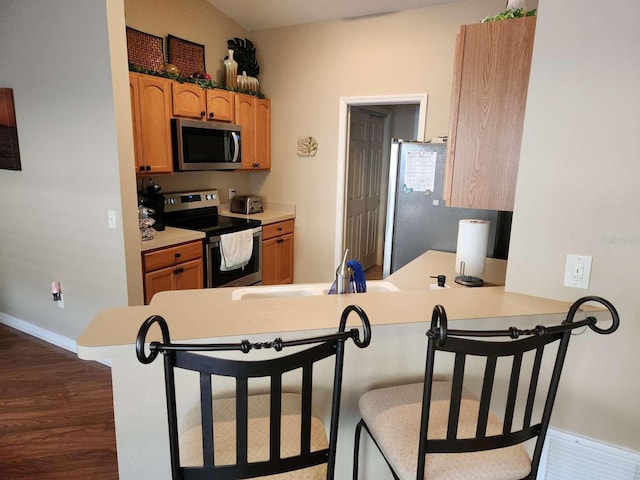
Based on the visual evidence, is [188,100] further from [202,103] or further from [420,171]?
[420,171]

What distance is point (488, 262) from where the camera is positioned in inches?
103

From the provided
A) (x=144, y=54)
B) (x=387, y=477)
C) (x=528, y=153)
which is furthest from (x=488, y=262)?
(x=144, y=54)

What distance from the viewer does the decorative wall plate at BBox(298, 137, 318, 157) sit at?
416cm

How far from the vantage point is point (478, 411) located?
110 cm

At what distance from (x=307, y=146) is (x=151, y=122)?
1594 mm

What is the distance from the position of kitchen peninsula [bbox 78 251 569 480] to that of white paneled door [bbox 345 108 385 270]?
121 inches

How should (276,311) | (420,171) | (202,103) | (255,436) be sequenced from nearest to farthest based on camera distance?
(255,436) < (276,311) < (420,171) < (202,103)

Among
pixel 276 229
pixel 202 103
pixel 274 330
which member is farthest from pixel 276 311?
pixel 276 229

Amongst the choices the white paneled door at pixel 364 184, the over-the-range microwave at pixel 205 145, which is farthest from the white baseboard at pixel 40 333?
the white paneled door at pixel 364 184

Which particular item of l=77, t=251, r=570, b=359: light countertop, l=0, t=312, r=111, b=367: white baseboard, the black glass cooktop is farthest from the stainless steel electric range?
l=77, t=251, r=570, b=359: light countertop

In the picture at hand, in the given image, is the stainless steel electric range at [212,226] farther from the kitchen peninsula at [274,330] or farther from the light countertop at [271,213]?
the kitchen peninsula at [274,330]

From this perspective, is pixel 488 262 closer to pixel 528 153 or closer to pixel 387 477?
pixel 528 153

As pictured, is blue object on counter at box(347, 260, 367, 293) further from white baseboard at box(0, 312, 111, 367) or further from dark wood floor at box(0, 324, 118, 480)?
white baseboard at box(0, 312, 111, 367)

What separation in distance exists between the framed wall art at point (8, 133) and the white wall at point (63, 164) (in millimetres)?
55
